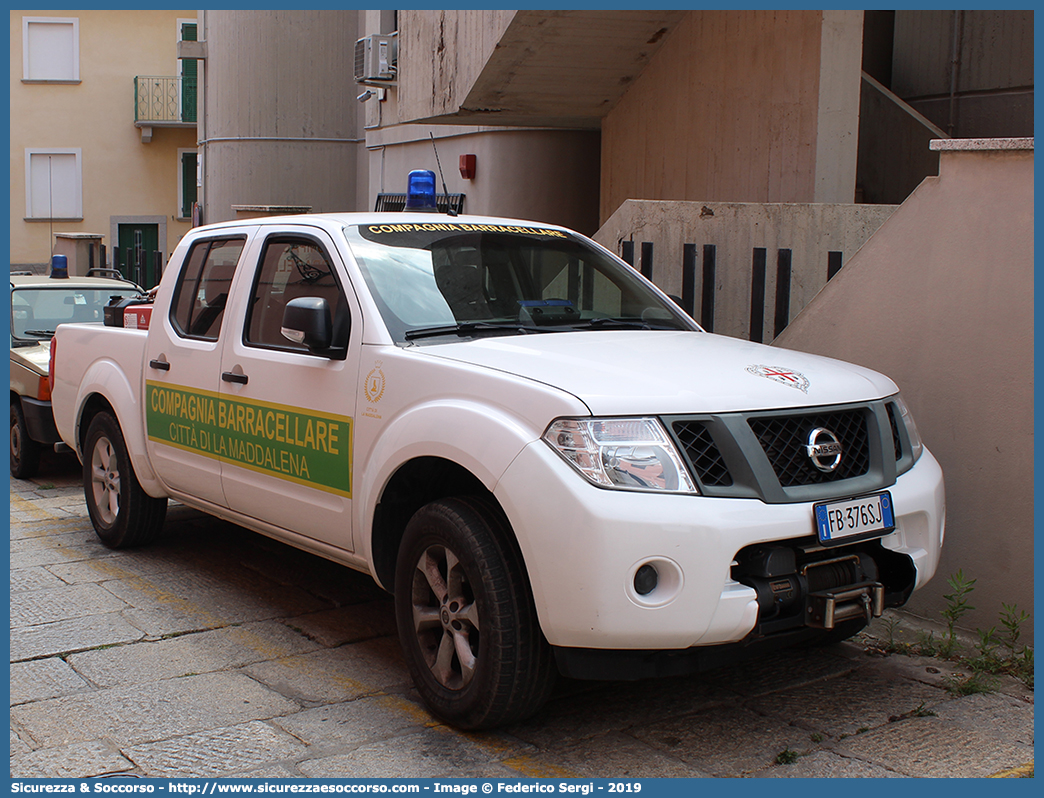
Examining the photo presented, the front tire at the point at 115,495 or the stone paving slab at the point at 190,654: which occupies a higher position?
the front tire at the point at 115,495

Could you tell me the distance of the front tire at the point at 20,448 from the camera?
9000 millimetres

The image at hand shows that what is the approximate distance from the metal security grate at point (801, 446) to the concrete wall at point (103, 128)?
98.5ft

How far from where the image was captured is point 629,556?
3484mm

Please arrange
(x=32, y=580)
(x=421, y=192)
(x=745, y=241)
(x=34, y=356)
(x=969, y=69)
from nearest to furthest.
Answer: (x=32, y=580), (x=421, y=192), (x=745, y=241), (x=34, y=356), (x=969, y=69)

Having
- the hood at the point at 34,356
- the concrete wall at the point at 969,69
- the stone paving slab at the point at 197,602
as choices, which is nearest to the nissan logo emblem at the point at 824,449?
the stone paving slab at the point at 197,602

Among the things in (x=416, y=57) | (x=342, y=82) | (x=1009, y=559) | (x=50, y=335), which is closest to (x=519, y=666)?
(x=1009, y=559)

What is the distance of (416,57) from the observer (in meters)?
11.4

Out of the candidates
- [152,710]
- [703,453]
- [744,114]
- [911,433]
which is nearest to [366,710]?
[152,710]

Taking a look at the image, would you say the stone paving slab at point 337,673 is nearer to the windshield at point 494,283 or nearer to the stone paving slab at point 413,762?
the stone paving slab at point 413,762

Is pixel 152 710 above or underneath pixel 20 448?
underneath

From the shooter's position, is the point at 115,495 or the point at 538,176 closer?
the point at 115,495

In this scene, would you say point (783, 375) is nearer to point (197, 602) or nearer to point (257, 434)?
point (257, 434)

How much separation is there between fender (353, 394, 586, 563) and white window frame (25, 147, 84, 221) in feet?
97.7

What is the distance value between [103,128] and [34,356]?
2489 cm
